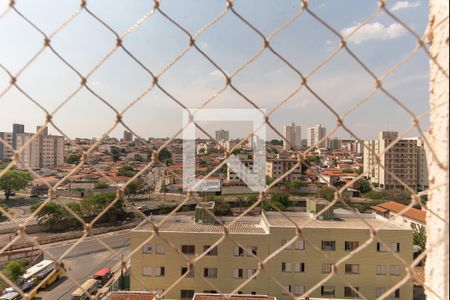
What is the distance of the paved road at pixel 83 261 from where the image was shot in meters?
6.50

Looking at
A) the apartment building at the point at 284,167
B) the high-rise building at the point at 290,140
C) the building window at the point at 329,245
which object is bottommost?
the building window at the point at 329,245

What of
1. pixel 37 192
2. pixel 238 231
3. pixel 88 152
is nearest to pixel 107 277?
pixel 238 231

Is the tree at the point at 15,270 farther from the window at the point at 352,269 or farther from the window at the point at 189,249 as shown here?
the window at the point at 352,269

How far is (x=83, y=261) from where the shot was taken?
788 centimetres

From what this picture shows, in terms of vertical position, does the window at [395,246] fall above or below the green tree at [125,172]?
below

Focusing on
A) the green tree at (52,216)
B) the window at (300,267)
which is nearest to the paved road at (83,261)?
Answer: the green tree at (52,216)

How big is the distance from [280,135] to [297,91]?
10 cm

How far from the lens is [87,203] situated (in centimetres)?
983

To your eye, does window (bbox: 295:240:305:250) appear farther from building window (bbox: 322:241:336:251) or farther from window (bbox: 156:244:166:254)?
window (bbox: 156:244:166:254)

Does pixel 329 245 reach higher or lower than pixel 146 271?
higher

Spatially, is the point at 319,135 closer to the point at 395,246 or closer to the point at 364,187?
the point at 395,246

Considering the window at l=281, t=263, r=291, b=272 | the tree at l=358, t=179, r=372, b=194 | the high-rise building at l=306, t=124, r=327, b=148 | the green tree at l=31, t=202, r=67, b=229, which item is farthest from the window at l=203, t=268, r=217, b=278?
the tree at l=358, t=179, r=372, b=194

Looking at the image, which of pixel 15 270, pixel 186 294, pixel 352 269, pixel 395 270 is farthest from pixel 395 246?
pixel 15 270

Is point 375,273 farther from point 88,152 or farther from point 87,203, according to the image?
point 87,203
